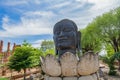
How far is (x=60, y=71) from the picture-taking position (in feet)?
12.7

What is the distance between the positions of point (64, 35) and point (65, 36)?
0.04 metres

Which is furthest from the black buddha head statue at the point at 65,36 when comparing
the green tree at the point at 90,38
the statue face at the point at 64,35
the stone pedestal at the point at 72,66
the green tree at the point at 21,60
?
the green tree at the point at 90,38

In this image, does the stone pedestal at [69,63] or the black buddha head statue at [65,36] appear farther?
the black buddha head statue at [65,36]

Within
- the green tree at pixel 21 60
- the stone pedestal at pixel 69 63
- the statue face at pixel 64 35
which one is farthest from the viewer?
the green tree at pixel 21 60

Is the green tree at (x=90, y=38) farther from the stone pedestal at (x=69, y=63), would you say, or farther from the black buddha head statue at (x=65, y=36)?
the stone pedestal at (x=69, y=63)

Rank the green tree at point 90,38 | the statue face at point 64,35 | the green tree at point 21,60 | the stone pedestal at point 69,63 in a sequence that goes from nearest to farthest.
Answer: the stone pedestal at point 69,63 < the statue face at point 64,35 < the green tree at point 21,60 < the green tree at point 90,38

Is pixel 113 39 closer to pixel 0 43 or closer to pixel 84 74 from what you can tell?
pixel 0 43

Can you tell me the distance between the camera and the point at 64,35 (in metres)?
4.90

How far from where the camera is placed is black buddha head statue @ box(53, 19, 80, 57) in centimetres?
489

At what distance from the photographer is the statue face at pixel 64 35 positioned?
4.89 metres

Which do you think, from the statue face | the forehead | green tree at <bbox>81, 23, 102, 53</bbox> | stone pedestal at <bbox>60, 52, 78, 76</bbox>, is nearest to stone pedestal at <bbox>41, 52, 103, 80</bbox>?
stone pedestal at <bbox>60, 52, 78, 76</bbox>

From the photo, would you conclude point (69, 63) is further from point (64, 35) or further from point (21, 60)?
point (21, 60)

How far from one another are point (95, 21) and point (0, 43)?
1244cm

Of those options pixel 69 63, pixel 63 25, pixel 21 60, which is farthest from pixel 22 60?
pixel 69 63
